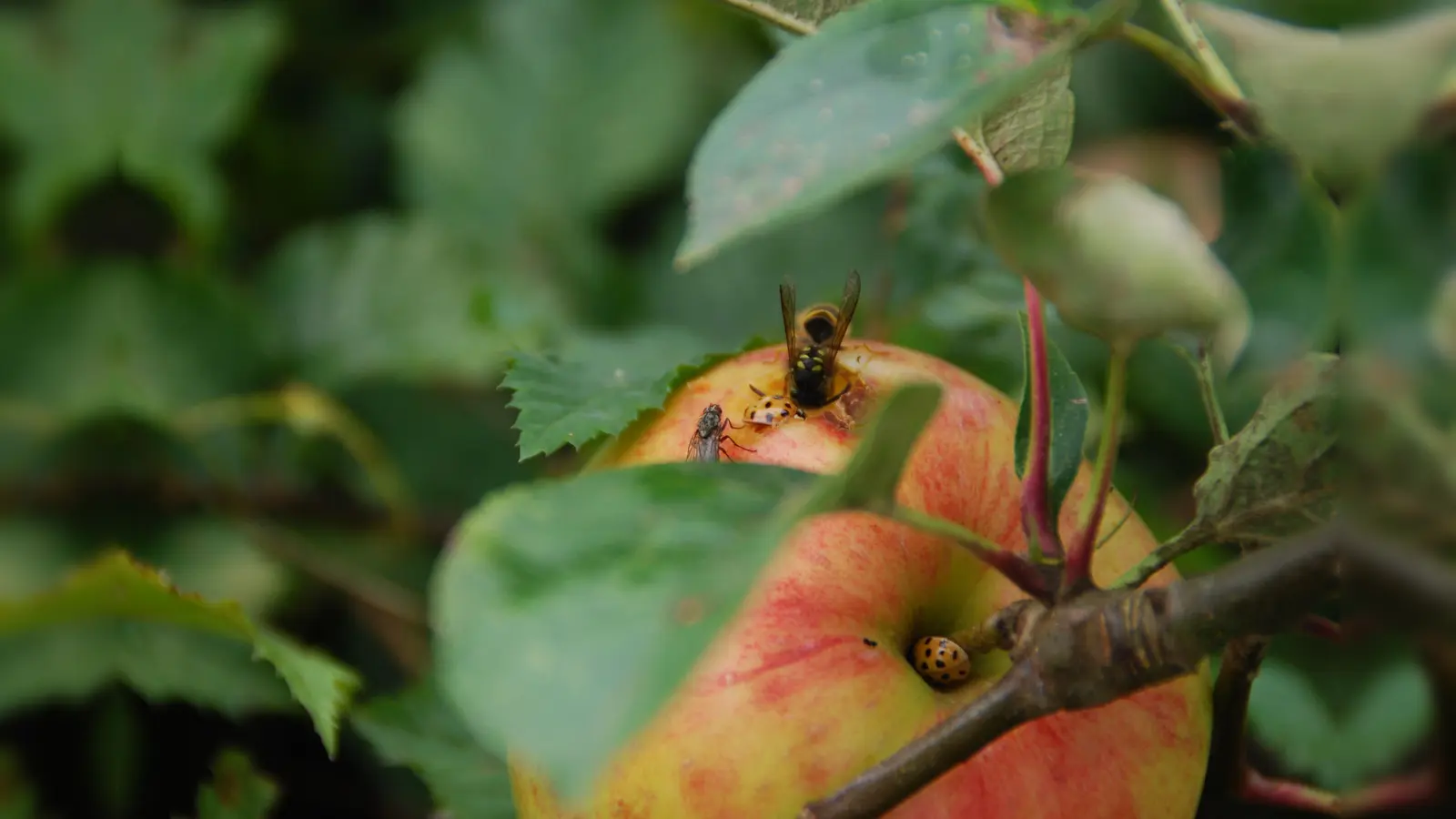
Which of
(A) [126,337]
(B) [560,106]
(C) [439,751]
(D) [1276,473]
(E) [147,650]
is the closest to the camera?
(D) [1276,473]

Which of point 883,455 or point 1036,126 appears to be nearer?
point 883,455

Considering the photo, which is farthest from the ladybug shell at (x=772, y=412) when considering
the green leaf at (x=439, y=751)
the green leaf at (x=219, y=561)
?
the green leaf at (x=219, y=561)

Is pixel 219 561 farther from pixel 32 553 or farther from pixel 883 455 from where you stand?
pixel 883 455

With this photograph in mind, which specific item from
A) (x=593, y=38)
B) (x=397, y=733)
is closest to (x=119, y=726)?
(x=397, y=733)

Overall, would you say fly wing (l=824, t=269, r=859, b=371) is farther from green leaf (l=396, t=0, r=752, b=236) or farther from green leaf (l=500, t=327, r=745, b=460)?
green leaf (l=396, t=0, r=752, b=236)

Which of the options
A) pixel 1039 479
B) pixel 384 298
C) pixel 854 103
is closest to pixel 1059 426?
pixel 1039 479
